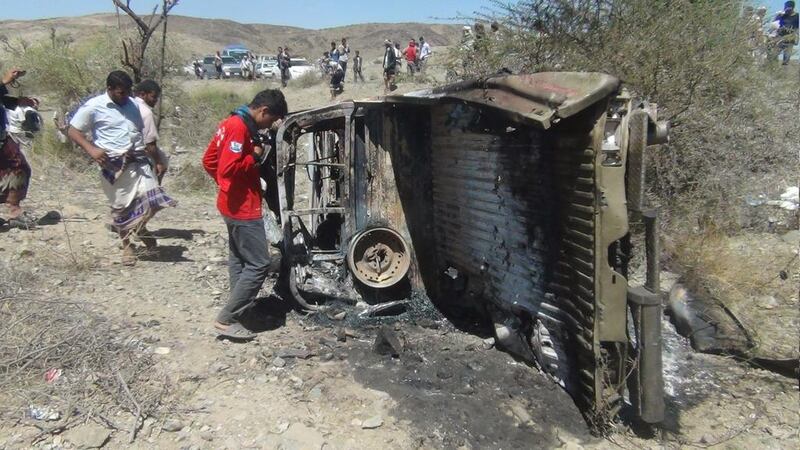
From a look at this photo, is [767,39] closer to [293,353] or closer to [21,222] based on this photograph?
[293,353]

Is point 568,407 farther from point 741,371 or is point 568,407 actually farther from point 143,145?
point 143,145

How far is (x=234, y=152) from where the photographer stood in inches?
161

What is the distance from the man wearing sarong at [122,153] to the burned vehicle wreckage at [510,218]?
1.57 metres

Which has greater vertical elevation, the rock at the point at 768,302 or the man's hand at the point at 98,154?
the man's hand at the point at 98,154

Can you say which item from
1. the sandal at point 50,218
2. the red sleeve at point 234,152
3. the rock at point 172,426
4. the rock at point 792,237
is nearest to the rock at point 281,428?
the rock at point 172,426

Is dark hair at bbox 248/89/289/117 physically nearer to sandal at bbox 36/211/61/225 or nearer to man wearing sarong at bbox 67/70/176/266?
man wearing sarong at bbox 67/70/176/266

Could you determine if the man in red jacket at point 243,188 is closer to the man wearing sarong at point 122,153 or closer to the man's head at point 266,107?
the man's head at point 266,107

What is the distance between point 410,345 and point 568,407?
1257 millimetres

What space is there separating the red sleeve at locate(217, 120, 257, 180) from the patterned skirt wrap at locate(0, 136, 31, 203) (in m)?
3.62

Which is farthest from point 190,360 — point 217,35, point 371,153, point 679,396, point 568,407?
point 217,35

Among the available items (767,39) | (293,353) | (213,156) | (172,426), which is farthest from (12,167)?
(767,39)

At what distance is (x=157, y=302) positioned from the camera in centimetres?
510

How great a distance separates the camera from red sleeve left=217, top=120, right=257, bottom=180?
4.10 meters

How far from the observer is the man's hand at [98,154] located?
5355 mm
